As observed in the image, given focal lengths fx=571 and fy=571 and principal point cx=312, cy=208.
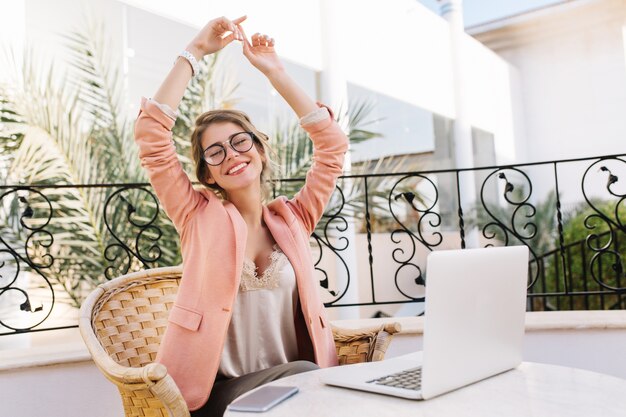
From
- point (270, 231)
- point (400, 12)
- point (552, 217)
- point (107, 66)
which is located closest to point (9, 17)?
point (107, 66)

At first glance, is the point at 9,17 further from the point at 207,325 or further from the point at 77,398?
the point at 207,325

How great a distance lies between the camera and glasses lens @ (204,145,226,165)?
160cm

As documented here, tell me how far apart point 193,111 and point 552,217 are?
702cm

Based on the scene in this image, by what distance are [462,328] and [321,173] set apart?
0.89 meters

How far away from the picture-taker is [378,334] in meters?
1.65

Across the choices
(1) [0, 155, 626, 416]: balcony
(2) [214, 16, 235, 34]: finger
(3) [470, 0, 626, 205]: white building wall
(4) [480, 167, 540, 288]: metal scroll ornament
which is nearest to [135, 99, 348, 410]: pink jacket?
(2) [214, 16, 235, 34]: finger

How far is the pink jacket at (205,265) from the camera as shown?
1.42 metres

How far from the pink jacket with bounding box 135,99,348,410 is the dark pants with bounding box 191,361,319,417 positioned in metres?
0.03

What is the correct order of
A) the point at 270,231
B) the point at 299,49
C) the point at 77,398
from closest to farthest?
the point at 270,231, the point at 77,398, the point at 299,49

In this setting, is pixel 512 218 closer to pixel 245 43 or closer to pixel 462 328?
pixel 245 43

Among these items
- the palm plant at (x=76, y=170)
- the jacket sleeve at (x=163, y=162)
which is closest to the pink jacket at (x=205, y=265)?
the jacket sleeve at (x=163, y=162)

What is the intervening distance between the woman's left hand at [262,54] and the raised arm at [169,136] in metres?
0.09

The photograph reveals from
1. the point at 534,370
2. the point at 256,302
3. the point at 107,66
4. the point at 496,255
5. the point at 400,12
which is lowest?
the point at 534,370

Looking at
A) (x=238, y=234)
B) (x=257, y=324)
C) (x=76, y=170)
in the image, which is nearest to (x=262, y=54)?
(x=238, y=234)
